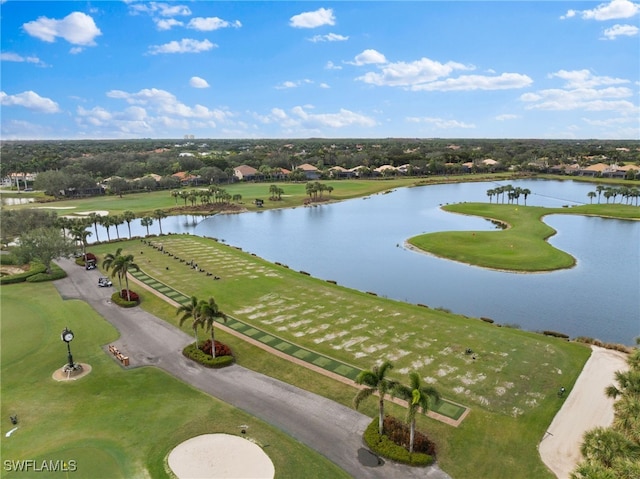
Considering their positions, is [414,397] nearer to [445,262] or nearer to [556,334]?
[556,334]

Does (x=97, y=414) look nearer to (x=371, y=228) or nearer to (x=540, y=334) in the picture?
(x=540, y=334)

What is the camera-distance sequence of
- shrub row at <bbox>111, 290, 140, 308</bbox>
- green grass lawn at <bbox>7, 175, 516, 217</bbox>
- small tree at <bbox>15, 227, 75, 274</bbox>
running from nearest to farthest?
shrub row at <bbox>111, 290, 140, 308</bbox> < small tree at <bbox>15, 227, 75, 274</bbox> < green grass lawn at <bbox>7, 175, 516, 217</bbox>

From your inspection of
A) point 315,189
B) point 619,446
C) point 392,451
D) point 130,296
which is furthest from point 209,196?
point 619,446

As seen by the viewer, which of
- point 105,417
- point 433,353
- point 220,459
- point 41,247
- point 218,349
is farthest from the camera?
point 41,247

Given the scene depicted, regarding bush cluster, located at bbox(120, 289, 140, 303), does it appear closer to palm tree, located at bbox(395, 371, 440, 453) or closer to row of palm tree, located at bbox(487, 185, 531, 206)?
palm tree, located at bbox(395, 371, 440, 453)

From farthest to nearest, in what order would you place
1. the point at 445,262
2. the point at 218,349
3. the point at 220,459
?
the point at 445,262, the point at 218,349, the point at 220,459

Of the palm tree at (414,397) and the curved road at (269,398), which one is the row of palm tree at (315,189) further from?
the palm tree at (414,397)

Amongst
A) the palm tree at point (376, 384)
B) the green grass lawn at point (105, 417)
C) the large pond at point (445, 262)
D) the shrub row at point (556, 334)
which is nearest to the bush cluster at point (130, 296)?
the green grass lawn at point (105, 417)

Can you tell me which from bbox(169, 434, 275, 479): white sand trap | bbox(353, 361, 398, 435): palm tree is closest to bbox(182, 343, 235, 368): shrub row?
bbox(169, 434, 275, 479): white sand trap
